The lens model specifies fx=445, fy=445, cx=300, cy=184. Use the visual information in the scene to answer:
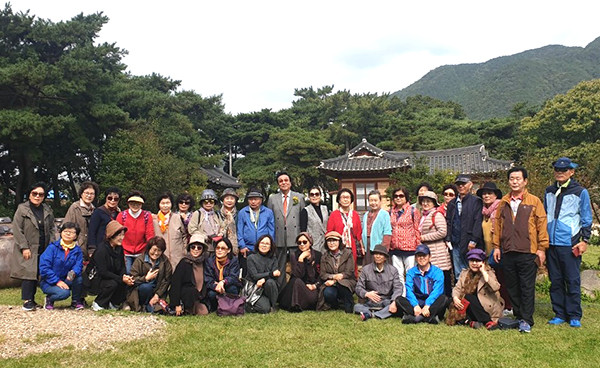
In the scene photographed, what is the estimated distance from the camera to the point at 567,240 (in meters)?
4.96

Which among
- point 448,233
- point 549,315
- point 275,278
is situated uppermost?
point 448,233

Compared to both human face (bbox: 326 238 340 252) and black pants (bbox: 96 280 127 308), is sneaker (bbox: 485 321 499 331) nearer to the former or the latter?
human face (bbox: 326 238 340 252)

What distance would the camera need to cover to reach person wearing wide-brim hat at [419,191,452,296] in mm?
5742

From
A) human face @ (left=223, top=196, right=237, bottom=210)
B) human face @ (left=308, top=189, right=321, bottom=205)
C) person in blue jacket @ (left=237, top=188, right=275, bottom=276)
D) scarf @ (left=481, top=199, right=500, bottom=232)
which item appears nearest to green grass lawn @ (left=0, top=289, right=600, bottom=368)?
person in blue jacket @ (left=237, top=188, right=275, bottom=276)

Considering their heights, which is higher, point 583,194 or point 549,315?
point 583,194

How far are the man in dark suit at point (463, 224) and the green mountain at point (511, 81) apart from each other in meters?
66.9

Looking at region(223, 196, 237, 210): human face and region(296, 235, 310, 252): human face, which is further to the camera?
region(223, 196, 237, 210): human face

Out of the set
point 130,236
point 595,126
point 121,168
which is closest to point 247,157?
point 121,168

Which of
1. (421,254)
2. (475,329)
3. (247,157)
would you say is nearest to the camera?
(475,329)

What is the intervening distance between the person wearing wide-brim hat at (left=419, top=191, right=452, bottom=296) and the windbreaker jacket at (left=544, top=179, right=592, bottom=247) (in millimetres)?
1249

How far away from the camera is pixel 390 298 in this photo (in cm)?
557

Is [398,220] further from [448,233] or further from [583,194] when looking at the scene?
[583,194]

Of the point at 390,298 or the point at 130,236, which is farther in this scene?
the point at 130,236

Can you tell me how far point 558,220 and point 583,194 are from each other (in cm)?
39
